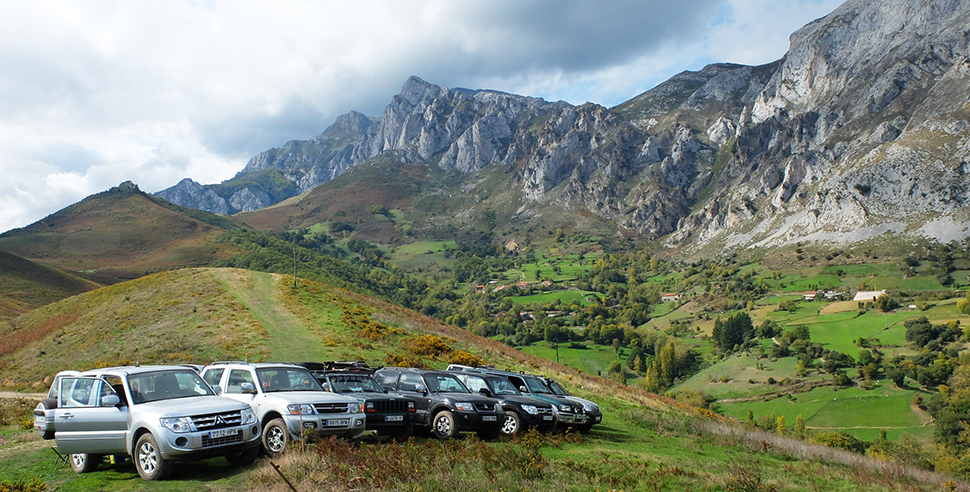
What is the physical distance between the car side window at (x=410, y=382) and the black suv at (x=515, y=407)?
4.96 ft

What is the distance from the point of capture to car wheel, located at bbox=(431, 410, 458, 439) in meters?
14.4

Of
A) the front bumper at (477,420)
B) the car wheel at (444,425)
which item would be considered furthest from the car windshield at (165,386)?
the front bumper at (477,420)

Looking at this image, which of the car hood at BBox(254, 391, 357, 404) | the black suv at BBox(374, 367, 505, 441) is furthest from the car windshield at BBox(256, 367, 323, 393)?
the black suv at BBox(374, 367, 505, 441)

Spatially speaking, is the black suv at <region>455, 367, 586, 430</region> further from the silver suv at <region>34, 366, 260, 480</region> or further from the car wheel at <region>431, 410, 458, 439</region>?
the silver suv at <region>34, 366, 260, 480</region>

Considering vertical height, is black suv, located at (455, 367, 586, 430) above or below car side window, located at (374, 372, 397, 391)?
below

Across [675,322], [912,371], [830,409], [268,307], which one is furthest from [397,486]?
[675,322]

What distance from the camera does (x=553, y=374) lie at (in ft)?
111

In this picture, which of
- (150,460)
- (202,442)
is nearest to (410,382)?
(202,442)

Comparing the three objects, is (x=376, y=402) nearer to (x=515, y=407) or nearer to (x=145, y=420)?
(x=515, y=407)

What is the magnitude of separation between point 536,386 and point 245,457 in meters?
10.7

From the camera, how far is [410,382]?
1656 cm

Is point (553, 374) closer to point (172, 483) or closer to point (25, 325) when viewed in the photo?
point (172, 483)

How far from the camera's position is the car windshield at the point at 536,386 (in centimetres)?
1862

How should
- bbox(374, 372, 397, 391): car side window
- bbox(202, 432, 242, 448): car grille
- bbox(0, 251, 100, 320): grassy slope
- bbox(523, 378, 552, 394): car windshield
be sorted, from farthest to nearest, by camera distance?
1. bbox(0, 251, 100, 320): grassy slope
2. bbox(523, 378, 552, 394): car windshield
3. bbox(374, 372, 397, 391): car side window
4. bbox(202, 432, 242, 448): car grille
